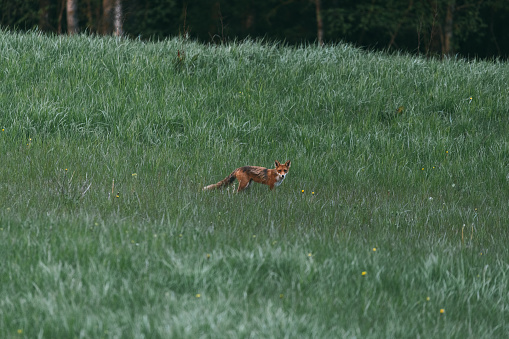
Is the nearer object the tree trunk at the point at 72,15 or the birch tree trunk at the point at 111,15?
the birch tree trunk at the point at 111,15

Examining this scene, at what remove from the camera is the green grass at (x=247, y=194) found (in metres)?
3.63

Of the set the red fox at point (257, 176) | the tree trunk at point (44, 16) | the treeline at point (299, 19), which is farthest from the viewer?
the treeline at point (299, 19)

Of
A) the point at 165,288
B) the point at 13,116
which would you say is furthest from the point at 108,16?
the point at 165,288

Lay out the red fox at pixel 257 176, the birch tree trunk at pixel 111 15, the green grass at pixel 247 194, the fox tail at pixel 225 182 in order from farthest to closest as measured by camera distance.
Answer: the birch tree trunk at pixel 111 15, the fox tail at pixel 225 182, the red fox at pixel 257 176, the green grass at pixel 247 194

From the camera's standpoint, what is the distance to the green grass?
11.9 ft

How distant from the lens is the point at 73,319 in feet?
10.9

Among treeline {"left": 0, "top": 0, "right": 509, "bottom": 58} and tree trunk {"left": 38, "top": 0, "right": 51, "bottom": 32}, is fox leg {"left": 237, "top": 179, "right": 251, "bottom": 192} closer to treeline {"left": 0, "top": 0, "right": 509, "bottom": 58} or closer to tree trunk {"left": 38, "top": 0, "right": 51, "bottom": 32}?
treeline {"left": 0, "top": 0, "right": 509, "bottom": 58}

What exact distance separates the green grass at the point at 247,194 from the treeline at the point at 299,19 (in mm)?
11470

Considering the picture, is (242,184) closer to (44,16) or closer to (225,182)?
(225,182)

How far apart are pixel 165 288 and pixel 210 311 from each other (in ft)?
1.42

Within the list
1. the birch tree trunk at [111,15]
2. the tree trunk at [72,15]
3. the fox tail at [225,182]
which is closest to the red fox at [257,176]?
the fox tail at [225,182]

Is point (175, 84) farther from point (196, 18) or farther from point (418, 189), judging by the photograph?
point (196, 18)

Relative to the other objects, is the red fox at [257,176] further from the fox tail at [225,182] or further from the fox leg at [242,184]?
the fox tail at [225,182]

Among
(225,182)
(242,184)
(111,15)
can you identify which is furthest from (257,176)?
(111,15)
